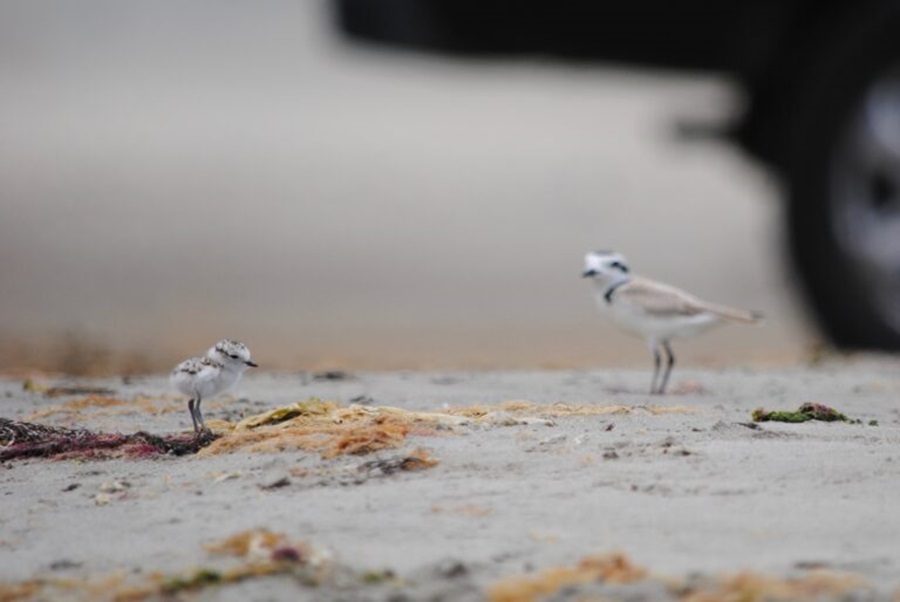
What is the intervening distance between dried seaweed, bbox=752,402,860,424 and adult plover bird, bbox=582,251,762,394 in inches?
63.7

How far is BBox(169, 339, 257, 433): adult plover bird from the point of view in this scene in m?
6.25

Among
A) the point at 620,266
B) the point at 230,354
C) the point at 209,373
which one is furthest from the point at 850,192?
the point at 209,373

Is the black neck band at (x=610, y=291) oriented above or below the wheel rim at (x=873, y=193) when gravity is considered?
below

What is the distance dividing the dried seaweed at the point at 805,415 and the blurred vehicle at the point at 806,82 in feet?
11.3

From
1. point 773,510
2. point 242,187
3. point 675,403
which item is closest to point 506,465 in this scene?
point 773,510

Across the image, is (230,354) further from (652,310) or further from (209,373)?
(652,310)

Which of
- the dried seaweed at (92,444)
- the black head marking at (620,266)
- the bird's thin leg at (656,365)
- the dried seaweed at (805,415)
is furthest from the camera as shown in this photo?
the black head marking at (620,266)

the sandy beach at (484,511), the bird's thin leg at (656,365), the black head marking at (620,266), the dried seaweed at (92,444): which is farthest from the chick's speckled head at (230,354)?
the black head marking at (620,266)

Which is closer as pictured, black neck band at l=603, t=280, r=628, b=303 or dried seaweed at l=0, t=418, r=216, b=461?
dried seaweed at l=0, t=418, r=216, b=461

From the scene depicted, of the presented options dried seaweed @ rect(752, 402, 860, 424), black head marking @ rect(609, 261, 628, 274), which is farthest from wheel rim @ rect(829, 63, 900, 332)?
dried seaweed @ rect(752, 402, 860, 424)

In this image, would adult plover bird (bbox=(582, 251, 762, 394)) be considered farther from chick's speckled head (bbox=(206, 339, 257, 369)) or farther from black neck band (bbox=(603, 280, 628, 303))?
chick's speckled head (bbox=(206, 339, 257, 369))

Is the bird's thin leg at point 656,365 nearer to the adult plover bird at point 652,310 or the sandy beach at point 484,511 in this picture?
the adult plover bird at point 652,310

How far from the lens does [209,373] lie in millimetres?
6277

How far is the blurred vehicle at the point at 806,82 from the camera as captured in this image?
9633 mm
